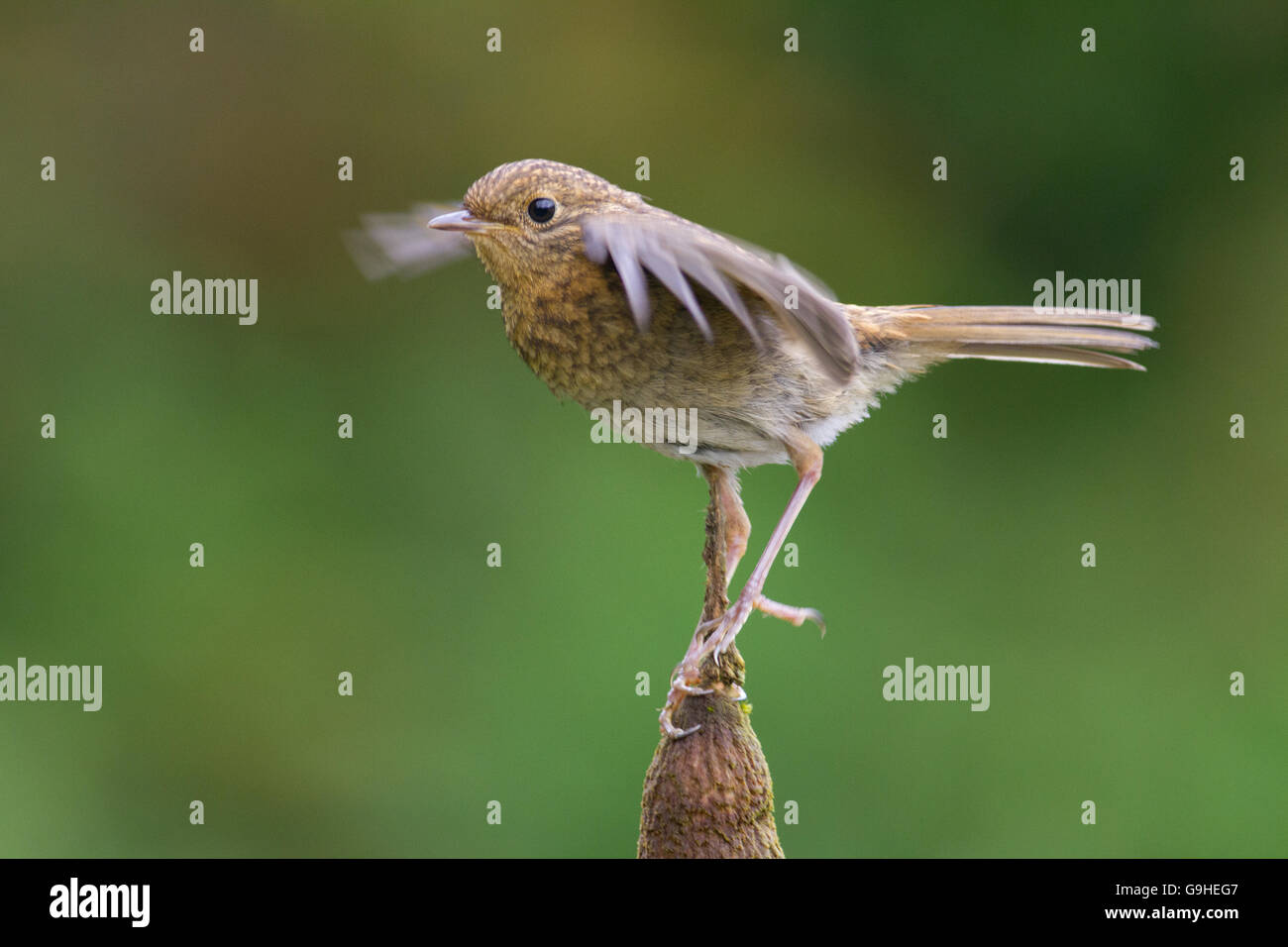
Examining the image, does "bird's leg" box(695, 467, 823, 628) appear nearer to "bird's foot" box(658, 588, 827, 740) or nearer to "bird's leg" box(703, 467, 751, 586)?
"bird's leg" box(703, 467, 751, 586)

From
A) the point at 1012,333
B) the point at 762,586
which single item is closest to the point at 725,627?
the point at 762,586

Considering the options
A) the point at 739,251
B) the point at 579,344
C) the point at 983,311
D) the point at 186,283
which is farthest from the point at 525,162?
the point at 186,283

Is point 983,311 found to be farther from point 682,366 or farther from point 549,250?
point 549,250

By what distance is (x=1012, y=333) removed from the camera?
4523 mm

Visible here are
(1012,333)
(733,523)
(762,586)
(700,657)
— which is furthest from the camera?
(1012,333)

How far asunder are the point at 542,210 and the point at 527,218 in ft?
0.15

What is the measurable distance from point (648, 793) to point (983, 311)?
231 centimetres

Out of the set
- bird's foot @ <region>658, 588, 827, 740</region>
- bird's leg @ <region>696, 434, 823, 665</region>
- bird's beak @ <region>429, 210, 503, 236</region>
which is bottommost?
bird's foot @ <region>658, 588, 827, 740</region>

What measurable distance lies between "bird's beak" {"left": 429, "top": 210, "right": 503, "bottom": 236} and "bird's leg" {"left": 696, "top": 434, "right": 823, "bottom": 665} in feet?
3.51

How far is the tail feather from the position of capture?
4277 millimetres

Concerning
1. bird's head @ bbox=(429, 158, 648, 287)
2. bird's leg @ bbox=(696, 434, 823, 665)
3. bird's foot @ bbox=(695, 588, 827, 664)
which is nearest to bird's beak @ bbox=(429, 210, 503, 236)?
bird's head @ bbox=(429, 158, 648, 287)

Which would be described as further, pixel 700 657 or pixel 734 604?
pixel 734 604

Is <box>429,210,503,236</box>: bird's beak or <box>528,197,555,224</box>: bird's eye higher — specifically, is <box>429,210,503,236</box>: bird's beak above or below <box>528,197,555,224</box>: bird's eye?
below

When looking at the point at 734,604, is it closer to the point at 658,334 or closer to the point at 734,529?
the point at 734,529
